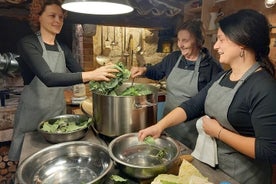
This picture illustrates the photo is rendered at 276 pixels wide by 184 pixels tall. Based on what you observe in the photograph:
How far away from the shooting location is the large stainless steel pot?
1.20 metres

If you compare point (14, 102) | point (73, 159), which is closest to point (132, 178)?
point (73, 159)

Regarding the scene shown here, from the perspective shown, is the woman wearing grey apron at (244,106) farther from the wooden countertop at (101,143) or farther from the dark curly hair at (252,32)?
the wooden countertop at (101,143)

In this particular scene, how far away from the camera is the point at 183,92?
6.51 feet

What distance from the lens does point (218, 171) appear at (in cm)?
113

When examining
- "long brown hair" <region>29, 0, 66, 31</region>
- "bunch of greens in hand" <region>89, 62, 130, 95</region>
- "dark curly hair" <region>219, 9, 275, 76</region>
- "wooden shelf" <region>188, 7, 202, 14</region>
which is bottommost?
"bunch of greens in hand" <region>89, 62, 130, 95</region>

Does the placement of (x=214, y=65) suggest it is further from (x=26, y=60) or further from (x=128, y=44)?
(x=128, y=44)

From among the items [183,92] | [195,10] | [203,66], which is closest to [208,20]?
[195,10]

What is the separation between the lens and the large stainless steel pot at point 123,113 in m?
1.20

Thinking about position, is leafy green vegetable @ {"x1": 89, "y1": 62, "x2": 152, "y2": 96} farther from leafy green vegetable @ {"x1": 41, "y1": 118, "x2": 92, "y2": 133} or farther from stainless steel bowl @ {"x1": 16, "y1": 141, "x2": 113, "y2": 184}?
stainless steel bowl @ {"x1": 16, "y1": 141, "x2": 113, "y2": 184}

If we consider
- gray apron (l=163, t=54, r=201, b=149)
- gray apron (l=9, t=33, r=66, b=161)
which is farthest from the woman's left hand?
gray apron (l=9, t=33, r=66, b=161)

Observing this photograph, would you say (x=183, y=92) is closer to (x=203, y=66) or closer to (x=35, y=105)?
(x=203, y=66)

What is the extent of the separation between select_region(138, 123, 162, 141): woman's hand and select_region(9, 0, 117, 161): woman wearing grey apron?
0.61m

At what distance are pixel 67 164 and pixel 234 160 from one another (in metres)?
0.85

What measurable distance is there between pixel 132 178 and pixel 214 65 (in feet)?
4.32
